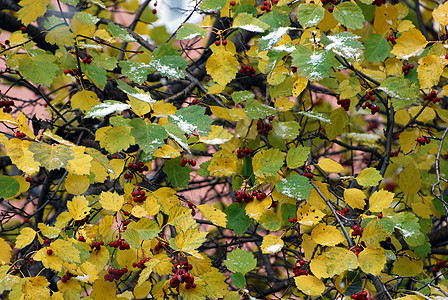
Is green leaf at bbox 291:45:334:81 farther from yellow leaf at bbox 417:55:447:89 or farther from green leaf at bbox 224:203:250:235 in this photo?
green leaf at bbox 224:203:250:235

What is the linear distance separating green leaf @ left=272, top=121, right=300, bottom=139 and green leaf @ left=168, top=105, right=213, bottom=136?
1.39 ft

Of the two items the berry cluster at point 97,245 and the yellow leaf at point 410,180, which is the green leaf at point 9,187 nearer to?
the berry cluster at point 97,245

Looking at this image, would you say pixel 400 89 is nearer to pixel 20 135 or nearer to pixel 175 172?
pixel 175 172

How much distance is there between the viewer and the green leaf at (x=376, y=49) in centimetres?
198

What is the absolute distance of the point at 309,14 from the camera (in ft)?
5.49

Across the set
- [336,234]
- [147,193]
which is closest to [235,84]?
[147,193]

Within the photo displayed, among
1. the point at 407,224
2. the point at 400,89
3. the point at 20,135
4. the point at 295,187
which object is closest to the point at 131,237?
the point at 20,135

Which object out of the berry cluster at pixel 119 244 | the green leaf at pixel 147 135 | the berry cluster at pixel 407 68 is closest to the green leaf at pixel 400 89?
the berry cluster at pixel 407 68

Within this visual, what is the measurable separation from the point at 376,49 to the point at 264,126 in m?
0.62

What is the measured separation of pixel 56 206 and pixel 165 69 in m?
1.60

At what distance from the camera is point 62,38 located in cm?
202

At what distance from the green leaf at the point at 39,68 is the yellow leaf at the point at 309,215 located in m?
1.25

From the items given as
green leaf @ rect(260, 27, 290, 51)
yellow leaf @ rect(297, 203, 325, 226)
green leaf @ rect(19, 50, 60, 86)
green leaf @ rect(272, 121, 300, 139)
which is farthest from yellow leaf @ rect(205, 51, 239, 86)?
green leaf @ rect(19, 50, 60, 86)

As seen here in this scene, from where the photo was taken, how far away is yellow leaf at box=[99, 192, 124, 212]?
5.02 ft
